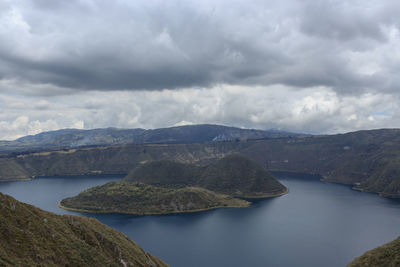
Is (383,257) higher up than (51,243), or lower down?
lower down

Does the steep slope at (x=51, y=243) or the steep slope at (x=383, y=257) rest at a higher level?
the steep slope at (x=51, y=243)

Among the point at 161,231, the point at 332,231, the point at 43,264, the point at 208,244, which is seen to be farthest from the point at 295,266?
the point at 43,264

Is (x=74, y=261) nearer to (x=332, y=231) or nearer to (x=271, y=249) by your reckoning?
(x=271, y=249)

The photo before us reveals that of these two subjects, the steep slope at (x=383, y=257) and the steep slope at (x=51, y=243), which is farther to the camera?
the steep slope at (x=383, y=257)

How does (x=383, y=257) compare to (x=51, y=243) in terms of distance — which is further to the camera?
(x=383, y=257)
